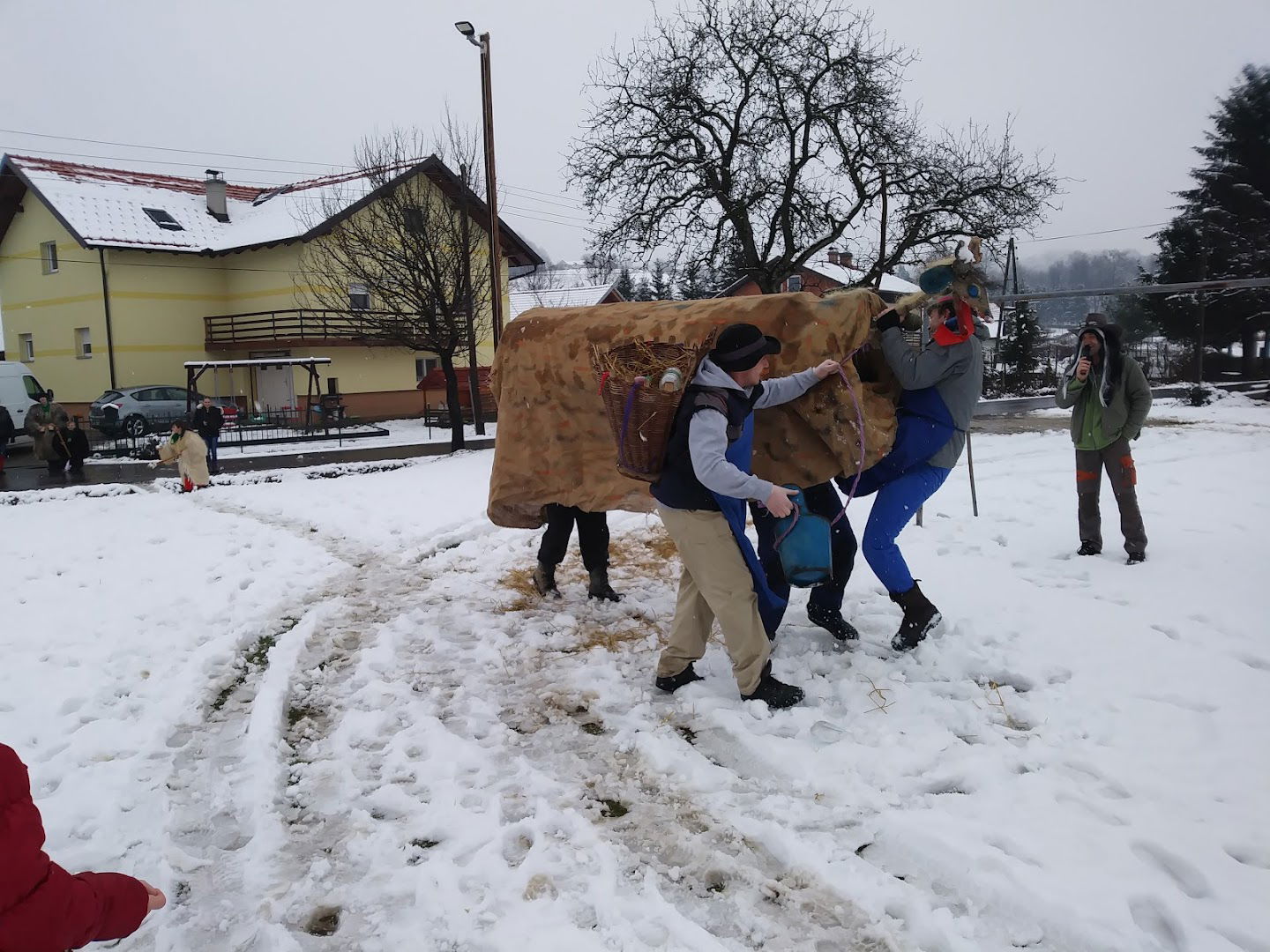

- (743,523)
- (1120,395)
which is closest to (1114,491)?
(1120,395)

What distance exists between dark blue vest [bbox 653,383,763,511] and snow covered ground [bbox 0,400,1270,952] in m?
1.02

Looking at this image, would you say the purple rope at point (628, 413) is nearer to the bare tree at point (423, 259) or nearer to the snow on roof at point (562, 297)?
the bare tree at point (423, 259)

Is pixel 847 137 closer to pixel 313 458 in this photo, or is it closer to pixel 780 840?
pixel 313 458

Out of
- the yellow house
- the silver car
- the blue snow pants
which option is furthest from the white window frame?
the blue snow pants

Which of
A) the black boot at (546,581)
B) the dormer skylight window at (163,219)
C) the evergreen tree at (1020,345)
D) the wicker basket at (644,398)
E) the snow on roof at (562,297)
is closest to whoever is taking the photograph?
the wicker basket at (644,398)

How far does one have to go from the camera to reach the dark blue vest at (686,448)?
3.53 m

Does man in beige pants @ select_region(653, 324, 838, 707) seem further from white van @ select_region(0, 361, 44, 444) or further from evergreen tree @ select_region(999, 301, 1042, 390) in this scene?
evergreen tree @ select_region(999, 301, 1042, 390)

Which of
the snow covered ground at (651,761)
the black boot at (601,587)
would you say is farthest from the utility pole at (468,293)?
the black boot at (601,587)

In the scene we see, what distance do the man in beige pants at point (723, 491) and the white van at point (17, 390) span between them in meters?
→ 21.3

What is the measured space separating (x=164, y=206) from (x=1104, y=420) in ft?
102

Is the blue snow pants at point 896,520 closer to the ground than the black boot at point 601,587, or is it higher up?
higher up

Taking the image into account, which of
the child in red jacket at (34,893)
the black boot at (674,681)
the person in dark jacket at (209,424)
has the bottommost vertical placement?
the black boot at (674,681)

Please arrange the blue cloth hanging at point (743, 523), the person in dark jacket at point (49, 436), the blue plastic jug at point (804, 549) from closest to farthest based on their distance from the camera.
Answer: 1. the blue cloth hanging at point (743, 523)
2. the blue plastic jug at point (804, 549)
3. the person in dark jacket at point (49, 436)

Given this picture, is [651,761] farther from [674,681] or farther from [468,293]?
[468,293]
